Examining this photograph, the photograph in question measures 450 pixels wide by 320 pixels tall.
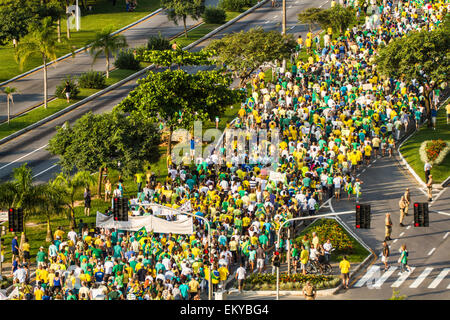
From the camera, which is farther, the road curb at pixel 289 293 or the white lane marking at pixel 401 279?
the white lane marking at pixel 401 279

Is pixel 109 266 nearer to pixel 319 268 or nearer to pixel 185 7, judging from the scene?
pixel 319 268

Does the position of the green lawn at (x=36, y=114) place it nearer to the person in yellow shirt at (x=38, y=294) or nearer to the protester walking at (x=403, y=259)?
the person in yellow shirt at (x=38, y=294)

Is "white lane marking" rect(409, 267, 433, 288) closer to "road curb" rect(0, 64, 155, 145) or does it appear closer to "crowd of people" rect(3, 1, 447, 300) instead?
"crowd of people" rect(3, 1, 447, 300)

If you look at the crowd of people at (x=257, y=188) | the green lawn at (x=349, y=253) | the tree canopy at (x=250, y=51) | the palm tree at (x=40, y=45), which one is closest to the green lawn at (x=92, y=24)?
the palm tree at (x=40, y=45)

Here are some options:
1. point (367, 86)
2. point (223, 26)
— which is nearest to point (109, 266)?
point (367, 86)

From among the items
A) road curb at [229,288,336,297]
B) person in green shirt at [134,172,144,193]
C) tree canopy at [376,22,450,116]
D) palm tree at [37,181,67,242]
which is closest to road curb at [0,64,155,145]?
person in green shirt at [134,172,144,193]

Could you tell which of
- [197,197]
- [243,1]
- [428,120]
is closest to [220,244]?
[197,197]
